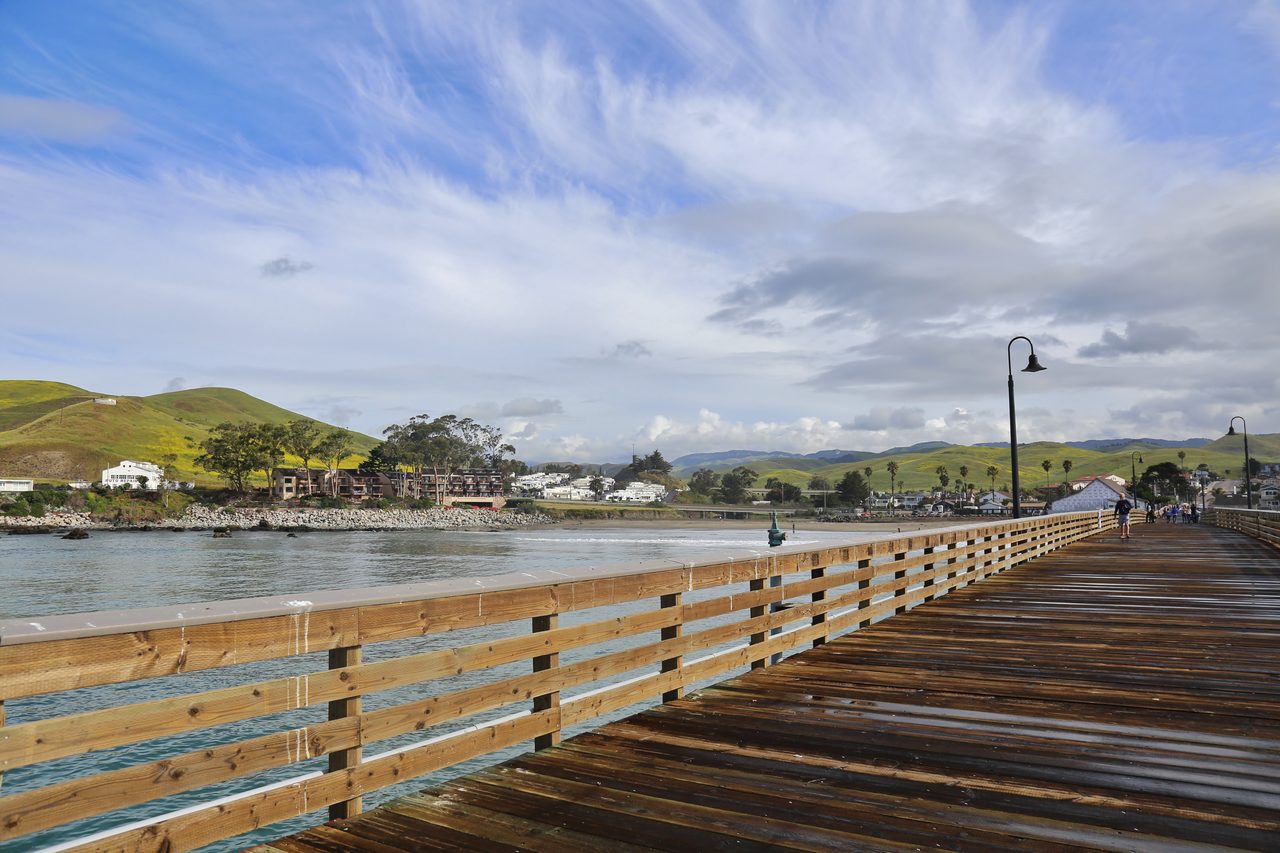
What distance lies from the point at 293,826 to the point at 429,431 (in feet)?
489

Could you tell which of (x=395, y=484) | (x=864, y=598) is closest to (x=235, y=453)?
(x=395, y=484)

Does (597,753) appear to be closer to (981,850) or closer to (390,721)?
(390,721)

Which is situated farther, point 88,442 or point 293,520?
point 88,442

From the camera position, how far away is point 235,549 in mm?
65500

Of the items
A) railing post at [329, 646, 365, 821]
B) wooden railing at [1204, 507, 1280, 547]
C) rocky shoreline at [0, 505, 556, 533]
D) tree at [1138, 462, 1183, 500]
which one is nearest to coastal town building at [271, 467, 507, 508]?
rocky shoreline at [0, 505, 556, 533]

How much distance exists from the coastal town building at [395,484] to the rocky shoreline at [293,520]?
12.4 metres

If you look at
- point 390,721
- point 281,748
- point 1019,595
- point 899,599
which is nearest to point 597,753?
point 390,721

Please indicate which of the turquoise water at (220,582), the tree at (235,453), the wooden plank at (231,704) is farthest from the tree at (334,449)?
the wooden plank at (231,704)

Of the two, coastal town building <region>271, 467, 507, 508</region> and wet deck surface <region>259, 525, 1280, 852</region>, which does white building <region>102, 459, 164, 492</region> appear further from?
wet deck surface <region>259, 525, 1280, 852</region>

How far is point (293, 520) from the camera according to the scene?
112688mm

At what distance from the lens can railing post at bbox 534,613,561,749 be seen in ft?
15.7

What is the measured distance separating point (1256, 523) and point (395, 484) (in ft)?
427

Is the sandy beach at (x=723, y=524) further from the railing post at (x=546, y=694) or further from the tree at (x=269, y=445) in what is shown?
the railing post at (x=546, y=694)

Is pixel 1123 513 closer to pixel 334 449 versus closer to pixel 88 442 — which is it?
pixel 334 449
